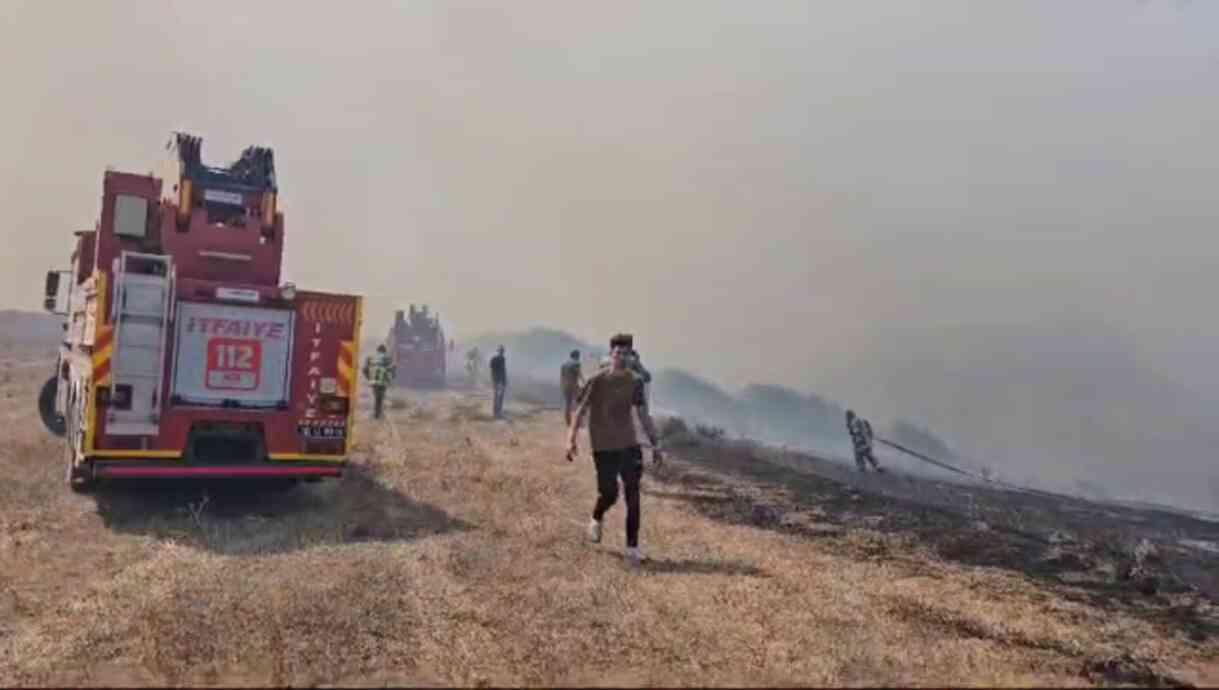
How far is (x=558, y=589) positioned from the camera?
22.6ft

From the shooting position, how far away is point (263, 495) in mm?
11492

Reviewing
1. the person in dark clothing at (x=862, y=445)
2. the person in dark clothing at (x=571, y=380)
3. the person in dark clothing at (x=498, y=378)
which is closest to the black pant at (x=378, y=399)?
the person in dark clothing at (x=498, y=378)

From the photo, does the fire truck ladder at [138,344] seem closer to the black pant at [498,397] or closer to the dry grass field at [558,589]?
the dry grass field at [558,589]

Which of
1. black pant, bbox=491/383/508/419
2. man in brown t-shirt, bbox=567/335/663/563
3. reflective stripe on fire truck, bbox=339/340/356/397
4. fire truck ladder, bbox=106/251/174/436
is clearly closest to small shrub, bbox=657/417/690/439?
black pant, bbox=491/383/508/419

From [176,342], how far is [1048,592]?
9263mm

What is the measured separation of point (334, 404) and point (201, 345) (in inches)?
65.0

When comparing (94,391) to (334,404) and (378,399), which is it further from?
(378,399)

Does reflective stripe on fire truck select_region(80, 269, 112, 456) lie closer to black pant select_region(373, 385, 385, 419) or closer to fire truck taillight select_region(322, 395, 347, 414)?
fire truck taillight select_region(322, 395, 347, 414)

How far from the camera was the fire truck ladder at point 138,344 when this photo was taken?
9805 mm

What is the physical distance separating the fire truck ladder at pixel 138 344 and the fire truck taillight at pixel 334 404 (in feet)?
5.92

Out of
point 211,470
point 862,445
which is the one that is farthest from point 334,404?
point 862,445

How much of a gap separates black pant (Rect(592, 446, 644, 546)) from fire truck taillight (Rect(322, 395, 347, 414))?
4001mm

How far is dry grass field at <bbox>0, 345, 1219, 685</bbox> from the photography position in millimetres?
5176

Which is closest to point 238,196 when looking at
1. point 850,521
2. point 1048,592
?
point 850,521
